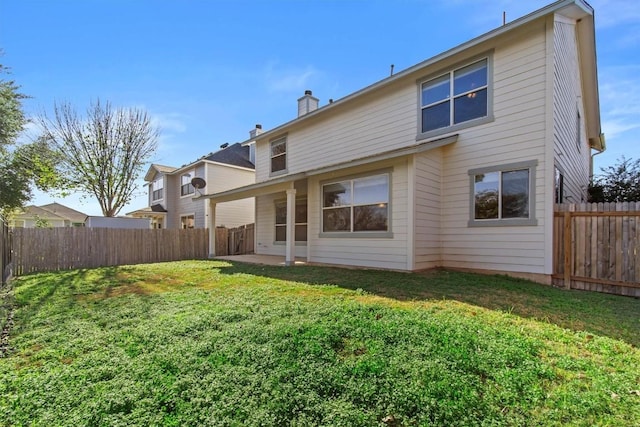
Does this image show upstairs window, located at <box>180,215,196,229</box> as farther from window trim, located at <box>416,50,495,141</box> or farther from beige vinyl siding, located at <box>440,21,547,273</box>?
beige vinyl siding, located at <box>440,21,547,273</box>

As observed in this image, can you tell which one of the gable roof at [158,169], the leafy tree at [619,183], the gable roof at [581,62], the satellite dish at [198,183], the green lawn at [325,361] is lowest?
the green lawn at [325,361]

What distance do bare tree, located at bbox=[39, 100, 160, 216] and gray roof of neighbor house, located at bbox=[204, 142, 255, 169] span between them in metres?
3.93

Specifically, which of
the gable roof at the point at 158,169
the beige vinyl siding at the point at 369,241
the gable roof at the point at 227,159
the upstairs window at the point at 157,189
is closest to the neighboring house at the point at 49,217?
the upstairs window at the point at 157,189

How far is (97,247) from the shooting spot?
10930 millimetres

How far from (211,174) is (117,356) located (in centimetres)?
1716

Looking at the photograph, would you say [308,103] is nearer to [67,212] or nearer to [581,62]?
[581,62]

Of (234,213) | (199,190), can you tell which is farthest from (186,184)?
(234,213)

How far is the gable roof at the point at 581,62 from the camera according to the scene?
6809 millimetres

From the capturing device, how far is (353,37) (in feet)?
37.9

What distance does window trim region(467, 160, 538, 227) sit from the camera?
6871mm

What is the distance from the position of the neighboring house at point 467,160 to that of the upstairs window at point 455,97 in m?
0.03

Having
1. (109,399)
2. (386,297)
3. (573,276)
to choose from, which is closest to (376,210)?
(386,297)

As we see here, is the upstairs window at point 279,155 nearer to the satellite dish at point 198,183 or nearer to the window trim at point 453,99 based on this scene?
the satellite dish at point 198,183

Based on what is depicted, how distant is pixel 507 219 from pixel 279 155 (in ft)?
31.4
